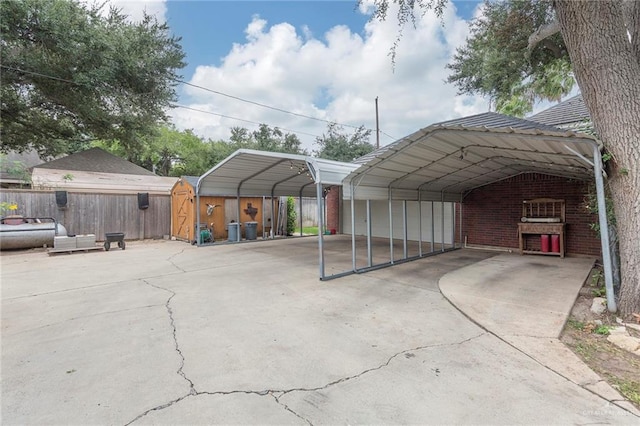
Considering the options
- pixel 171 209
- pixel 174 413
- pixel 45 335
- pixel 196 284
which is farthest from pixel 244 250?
pixel 174 413

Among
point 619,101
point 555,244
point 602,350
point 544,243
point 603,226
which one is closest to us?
point 602,350

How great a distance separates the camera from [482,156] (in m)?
6.41

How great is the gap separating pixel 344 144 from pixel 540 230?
17.5m

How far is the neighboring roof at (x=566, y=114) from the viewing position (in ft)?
24.1

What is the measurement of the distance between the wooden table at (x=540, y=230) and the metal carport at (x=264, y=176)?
16.0ft

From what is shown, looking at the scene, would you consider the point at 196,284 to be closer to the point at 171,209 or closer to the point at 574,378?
the point at 574,378

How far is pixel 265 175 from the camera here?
35.4 feet

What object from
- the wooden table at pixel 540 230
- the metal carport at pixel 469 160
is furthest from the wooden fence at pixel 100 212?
the wooden table at pixel 540 230

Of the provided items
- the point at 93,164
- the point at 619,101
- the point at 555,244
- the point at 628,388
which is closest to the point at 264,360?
the point at 628,388

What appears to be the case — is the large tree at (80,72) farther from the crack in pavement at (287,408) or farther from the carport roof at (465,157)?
the crack in pavement at (287,408)

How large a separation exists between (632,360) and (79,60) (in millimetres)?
13000

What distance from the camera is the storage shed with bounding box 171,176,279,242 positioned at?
11266 mm

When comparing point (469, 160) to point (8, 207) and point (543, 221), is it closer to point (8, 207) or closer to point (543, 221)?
point (543, 221)

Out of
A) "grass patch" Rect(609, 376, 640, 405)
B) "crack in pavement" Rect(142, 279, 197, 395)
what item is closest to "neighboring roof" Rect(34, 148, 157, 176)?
"crack in pavement" Rect(142, 279, 197, 395)
